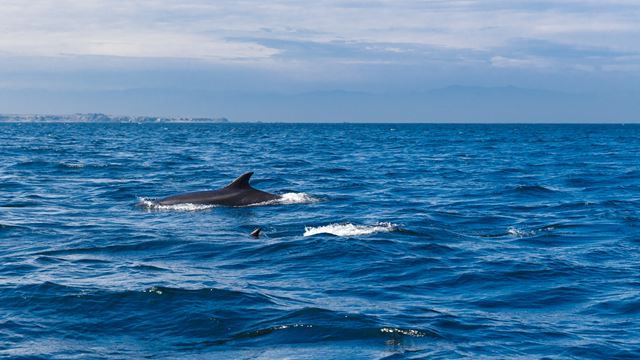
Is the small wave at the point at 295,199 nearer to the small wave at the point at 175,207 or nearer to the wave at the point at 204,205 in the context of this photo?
the wave at the point at 204,205

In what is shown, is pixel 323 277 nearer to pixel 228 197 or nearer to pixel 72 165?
pixel 228 197

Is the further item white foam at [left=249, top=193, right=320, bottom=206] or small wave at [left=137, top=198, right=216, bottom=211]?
white foam at [left=249, top=193, right=320, bottom=206]

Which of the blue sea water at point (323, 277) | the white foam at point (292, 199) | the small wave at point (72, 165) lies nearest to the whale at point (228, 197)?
the white foam at point (292, 199)

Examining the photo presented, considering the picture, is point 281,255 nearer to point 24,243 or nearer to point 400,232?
point 400,232

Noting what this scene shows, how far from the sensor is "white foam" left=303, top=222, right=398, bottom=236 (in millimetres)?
20625

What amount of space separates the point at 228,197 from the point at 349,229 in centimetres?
681

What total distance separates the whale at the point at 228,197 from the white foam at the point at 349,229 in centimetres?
572

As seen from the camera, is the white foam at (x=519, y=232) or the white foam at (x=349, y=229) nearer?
the white foam at (x=349, y=229)

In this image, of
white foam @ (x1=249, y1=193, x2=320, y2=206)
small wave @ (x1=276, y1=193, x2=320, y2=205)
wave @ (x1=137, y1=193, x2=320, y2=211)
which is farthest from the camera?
small wave @ (x1=276, y1=193, x2=320, y2=205)

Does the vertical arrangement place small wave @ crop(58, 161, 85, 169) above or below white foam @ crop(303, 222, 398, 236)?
below

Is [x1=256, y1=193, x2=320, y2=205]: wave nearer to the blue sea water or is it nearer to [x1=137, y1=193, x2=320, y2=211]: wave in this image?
[x1=137, y1=193, x2=320, y2=211]: wave

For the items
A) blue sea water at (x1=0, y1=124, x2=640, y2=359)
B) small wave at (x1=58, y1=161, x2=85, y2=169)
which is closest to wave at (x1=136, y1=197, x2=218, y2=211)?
blue sea water at (x1=0, y1=124, x2=640, y2=359)

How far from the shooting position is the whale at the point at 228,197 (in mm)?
26625

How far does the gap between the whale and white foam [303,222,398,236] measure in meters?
5.72
